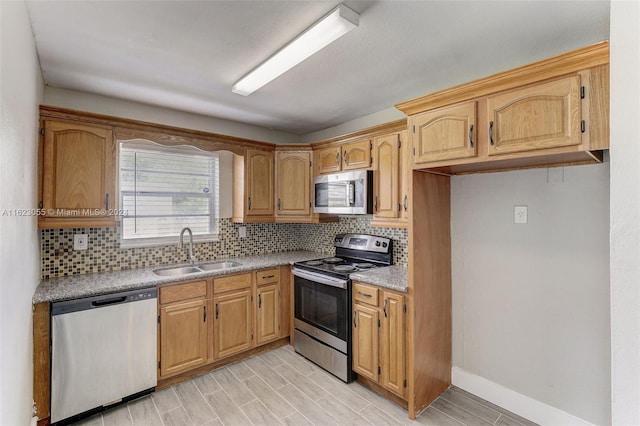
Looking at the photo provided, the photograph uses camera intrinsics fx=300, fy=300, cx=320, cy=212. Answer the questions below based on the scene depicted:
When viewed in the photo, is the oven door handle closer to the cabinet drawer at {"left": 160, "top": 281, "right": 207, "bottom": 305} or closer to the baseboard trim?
the cabinet drawer at {"left": 160, "top": 281, "right": 207, "bottom": 305}

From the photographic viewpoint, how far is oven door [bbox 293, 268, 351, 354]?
8.66 ft

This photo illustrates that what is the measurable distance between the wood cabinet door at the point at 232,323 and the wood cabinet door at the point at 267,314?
11 cm

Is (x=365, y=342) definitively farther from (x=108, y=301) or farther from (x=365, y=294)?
(x=108, y=301)

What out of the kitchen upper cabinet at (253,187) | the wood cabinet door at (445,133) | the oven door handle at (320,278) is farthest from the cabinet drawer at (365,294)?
the kitchen upper cabinet at (253,187)

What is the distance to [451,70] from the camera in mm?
2271

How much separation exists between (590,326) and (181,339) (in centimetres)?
303

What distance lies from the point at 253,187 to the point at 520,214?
257 centimetres

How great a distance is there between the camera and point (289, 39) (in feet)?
6.12

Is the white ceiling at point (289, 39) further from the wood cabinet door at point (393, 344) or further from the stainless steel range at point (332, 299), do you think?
the wood cabinet door at point (393, 344)

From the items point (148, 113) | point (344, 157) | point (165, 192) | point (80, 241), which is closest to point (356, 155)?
point (344, 157)

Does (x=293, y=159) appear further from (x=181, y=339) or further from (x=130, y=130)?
(x=181, y=339)

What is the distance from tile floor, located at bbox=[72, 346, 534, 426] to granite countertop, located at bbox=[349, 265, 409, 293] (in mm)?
930

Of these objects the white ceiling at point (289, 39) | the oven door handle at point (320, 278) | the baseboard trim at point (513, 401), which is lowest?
the baseboard trim at point (513, 401)

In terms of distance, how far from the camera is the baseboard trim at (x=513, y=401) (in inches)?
79.7
